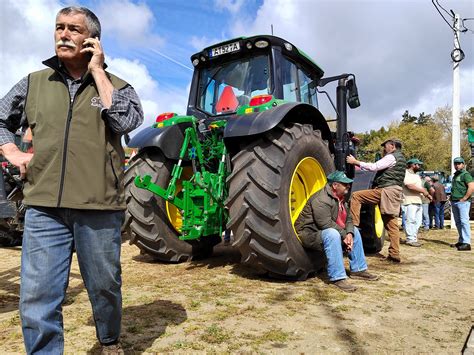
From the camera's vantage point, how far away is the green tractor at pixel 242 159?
3848 millimetres

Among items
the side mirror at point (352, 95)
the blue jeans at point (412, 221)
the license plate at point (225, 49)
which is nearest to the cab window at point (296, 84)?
the side mirror at point (352, 95)

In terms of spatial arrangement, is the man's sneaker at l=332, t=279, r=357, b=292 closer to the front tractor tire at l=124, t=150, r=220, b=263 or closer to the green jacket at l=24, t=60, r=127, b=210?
the front tractor tire at l=124, t=150, r=220, b=263

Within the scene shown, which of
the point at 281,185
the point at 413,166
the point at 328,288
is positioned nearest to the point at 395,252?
the point at 328,288

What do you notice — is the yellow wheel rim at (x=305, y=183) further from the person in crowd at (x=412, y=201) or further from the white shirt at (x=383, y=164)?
the person in crowd at (x=412, y=201)

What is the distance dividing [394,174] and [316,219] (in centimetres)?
215

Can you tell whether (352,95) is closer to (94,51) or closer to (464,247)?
(464,247)

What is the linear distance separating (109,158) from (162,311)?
1563 millimetres

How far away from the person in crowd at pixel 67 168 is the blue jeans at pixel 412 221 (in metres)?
6.57

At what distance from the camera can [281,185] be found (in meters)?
3.86

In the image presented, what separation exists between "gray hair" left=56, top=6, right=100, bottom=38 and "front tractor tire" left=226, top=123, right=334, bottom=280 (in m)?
2.03

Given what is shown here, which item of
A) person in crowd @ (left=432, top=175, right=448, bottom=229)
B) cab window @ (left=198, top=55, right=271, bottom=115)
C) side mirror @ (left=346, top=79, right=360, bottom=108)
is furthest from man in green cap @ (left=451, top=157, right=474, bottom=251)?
cab window @ (left=198, top=55, right=271, bottom=115)

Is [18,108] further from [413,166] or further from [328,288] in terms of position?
[413,166]

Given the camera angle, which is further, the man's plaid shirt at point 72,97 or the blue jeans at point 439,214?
the blue jeans at point 439,214

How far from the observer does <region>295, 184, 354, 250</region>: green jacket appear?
4.14m
